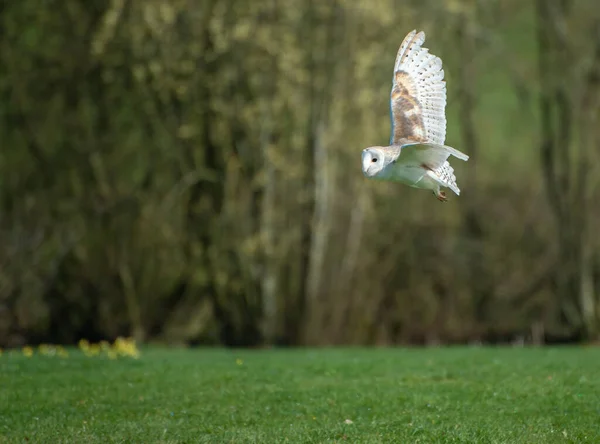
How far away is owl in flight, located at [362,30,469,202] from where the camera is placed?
7.61 metres

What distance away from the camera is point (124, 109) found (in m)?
17.9

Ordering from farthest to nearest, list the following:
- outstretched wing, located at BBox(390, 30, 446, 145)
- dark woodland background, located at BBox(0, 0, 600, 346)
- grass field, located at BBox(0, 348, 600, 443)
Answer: dark woodland background, located at BBox(0, 0, 600, 346)
outstretched wing, located at BBox(390, 30, 446, 145)
grass field, located at BBox(0, 348, 600, 443)

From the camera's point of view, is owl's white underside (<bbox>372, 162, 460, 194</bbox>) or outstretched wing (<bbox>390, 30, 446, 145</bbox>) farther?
outstretched wing (<bbox>390, 30, 446, 145</bbox>)

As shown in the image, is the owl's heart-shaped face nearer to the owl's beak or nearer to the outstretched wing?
the owl's beak

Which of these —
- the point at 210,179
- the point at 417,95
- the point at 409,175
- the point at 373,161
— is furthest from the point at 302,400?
the point at 210,179

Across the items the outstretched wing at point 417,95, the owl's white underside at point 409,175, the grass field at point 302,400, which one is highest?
the outstretched wing at point 417,95

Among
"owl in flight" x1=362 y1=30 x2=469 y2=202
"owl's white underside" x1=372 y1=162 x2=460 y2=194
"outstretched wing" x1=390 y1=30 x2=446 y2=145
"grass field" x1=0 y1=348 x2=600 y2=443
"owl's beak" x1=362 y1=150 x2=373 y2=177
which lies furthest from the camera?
"outstretched wing" x1=390 y1=30 x2=446 y2=145

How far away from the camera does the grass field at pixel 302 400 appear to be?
8.00 m

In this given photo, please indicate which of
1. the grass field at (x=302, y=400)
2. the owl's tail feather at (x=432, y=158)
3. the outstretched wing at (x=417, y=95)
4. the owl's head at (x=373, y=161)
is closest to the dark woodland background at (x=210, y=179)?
the grass field at (x=302, y=400)

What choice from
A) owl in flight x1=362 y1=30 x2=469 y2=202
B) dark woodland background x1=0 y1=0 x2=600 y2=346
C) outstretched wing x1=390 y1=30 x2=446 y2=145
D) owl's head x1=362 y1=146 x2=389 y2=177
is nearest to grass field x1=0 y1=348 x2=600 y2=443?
owl in flight x1=362 y1=30 x2=469 y2=202

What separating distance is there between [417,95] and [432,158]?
1416mm

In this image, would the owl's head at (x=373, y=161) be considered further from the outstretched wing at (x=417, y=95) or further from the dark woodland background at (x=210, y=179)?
the dark woodland background at (x=210, y=179)

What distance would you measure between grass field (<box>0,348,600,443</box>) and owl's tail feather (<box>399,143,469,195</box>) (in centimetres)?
213

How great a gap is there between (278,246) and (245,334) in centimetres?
179
